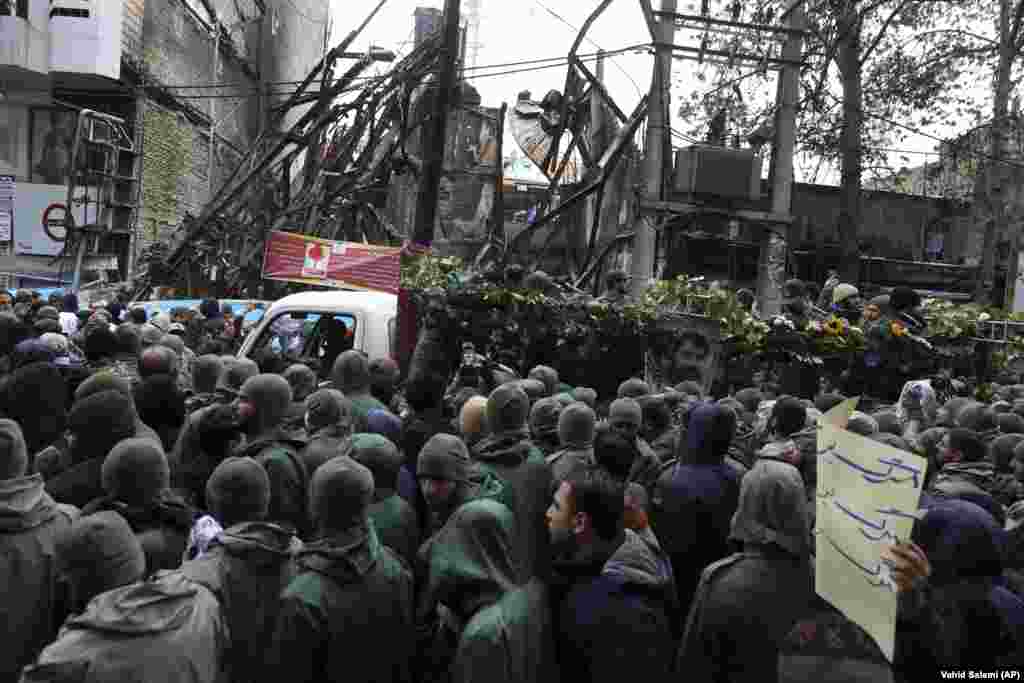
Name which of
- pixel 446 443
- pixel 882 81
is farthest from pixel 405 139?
pixel 446 443

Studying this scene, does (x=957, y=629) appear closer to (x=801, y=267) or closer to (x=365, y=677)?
(x=365, y=677)

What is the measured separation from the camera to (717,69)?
16.8m

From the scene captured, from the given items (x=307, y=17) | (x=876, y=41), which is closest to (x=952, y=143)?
(x=876, y=41)

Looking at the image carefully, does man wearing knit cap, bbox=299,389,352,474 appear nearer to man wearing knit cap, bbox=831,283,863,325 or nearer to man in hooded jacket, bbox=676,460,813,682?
man in hooded jacket, bbox=676,460,813,682

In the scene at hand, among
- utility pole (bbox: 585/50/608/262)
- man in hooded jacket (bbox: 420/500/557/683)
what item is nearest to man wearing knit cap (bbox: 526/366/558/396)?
man in hooded jacket (bbox: 420/500/557/683)

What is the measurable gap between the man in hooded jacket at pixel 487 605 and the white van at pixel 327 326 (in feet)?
17.6

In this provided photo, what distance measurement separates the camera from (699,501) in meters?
4.69

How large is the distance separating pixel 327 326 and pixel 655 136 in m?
8.90

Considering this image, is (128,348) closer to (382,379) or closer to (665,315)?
(382,379)

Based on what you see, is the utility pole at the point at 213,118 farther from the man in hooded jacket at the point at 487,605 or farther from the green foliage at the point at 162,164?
the man in hooded jacket at the point at 487,605

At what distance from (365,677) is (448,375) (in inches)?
182

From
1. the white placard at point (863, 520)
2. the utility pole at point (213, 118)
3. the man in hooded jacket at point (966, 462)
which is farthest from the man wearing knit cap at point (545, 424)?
the utility pole at point (213, 118)

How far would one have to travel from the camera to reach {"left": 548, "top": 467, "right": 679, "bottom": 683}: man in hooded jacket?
130 inches

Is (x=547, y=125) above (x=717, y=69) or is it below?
below
